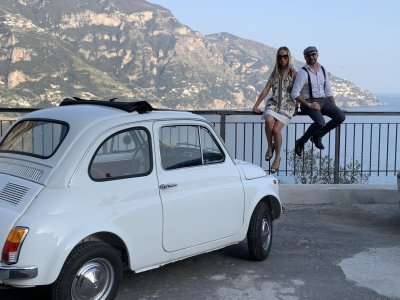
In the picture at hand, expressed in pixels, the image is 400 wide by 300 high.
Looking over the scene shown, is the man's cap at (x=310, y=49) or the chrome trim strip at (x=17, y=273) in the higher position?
the man's cap at (x=310, y=49)

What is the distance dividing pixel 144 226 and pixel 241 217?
53.5 inches

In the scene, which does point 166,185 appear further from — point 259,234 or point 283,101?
point 283,101

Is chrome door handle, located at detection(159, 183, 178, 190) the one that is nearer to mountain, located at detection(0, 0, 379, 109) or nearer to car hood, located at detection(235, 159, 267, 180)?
car hood, located at detection(235, 159, 267, 180)

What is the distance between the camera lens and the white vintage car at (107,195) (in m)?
3.87

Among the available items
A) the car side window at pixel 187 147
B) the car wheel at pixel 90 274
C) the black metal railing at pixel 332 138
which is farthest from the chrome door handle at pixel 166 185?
the black metal railing at pixel 332 138

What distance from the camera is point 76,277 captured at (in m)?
4.05

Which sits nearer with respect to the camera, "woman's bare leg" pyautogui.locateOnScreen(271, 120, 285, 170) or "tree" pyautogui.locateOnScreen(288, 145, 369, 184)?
"woman's bare leg" pyautogui.locateOnScreen(271, 120, 285, 170)

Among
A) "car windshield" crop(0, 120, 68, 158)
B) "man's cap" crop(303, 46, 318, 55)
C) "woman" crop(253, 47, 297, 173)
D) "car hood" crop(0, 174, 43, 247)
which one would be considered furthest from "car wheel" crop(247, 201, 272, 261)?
"man's cap" crop(303, 46, 318, 55)

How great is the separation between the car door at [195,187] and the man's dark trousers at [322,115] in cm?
340

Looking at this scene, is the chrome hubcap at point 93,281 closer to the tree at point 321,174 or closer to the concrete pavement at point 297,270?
the concrete pavement at point 297,270

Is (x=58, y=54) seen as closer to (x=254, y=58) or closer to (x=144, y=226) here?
(x=254, y=58)

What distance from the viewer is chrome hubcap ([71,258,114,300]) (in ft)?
13.4

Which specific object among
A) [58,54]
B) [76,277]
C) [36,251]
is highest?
[58,54]

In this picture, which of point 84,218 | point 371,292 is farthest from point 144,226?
point 371,292
